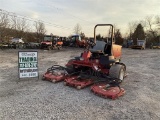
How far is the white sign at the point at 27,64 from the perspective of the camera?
7.89 metres

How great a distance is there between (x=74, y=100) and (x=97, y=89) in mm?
1012

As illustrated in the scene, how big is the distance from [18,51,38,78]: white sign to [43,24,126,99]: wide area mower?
665mm

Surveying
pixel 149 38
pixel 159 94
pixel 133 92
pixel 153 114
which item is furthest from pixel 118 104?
pixel 149 38

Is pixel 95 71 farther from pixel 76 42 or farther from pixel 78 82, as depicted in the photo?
pixel 76 42

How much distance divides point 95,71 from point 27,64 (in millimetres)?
2813

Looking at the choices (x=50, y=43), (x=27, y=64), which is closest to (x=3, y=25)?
(x=50, y=43)

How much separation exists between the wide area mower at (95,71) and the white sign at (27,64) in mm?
665

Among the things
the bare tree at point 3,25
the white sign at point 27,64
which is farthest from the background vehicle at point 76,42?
the white sign at point 27,64

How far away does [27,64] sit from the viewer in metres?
8.02

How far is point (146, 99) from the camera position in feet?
20.4

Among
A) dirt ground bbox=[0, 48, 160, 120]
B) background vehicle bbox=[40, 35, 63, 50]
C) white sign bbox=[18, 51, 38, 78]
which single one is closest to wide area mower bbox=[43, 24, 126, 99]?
dirt ground bbox=[0, 48, 160, 120]

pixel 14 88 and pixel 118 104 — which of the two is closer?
pixel 118 104

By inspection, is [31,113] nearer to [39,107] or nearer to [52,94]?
[39,107]

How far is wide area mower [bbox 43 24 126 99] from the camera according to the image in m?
6.99
